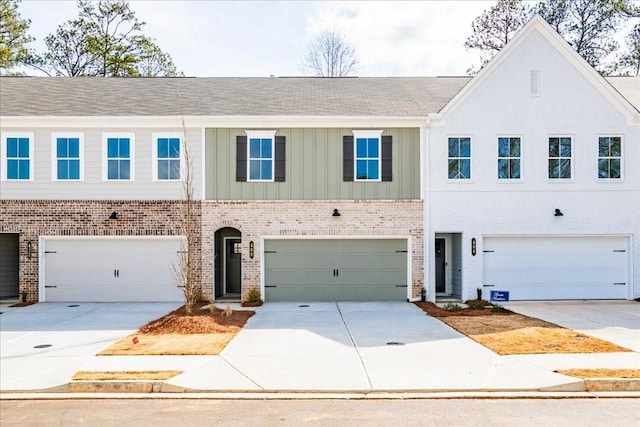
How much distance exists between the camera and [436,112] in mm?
16500

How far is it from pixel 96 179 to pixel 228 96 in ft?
17.9

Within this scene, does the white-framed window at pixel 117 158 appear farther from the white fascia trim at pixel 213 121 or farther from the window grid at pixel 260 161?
the window grid at pixel 260 161

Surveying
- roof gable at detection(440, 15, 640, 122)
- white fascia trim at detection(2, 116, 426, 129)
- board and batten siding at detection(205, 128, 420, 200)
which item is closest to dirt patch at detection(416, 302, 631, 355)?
board and batten siding at detection(205, 128, 420, 200)

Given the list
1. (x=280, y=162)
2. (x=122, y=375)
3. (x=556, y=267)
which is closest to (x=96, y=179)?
(x=280, y=162)

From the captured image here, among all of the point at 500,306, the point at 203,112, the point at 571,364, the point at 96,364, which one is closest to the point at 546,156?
the point at 500,306

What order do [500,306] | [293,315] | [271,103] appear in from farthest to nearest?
[271,103] → [500,306] → [293,315]

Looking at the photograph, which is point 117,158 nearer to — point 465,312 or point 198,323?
point 198,323

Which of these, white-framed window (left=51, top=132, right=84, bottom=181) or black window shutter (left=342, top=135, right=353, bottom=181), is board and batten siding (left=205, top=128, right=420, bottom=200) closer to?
black window shutter (left=342, top=135, right=353, bottom=181)

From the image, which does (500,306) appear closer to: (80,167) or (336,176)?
(336,176)

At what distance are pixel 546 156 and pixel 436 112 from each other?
3.75 m

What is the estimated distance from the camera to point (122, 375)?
26.3ft

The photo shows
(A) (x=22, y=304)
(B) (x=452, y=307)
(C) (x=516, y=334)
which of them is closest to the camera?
(C) (x=516, y=334)

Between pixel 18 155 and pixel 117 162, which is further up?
pixel 18 155

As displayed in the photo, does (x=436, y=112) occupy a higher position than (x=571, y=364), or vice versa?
(x=436, y=112)
